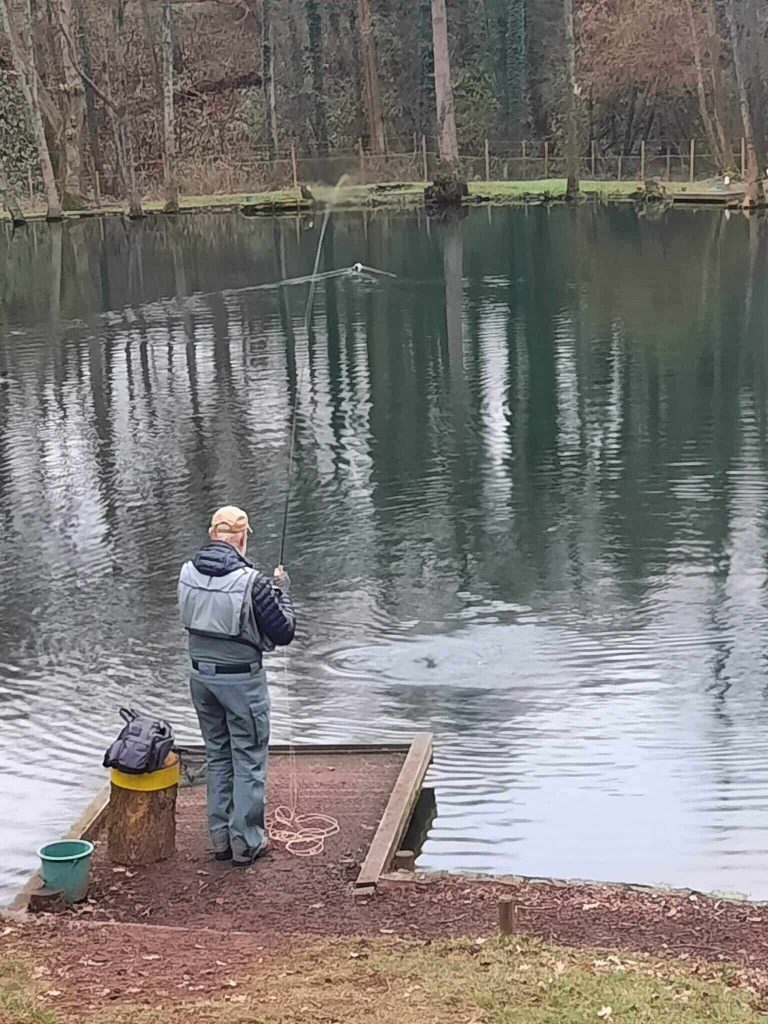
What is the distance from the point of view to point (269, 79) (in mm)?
59062

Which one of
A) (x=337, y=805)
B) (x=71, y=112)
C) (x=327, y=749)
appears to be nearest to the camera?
(x=337, y=805)

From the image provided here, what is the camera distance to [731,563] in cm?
1120

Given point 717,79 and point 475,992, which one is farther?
point 717,79

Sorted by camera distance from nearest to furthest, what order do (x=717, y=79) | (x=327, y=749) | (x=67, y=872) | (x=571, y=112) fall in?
(x=67, y=872), (x=327, y=749), (x=717, y=79), (x=571, y=112)

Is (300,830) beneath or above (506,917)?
beneath

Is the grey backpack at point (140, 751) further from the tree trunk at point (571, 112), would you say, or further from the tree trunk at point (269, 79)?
the tree trunk at point (269, 79)

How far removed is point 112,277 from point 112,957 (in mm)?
28780

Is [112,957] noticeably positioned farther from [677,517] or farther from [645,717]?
[677,517]

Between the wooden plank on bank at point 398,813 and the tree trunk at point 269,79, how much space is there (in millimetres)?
53292

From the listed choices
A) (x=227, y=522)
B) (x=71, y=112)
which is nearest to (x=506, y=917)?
(x=227, y=522)

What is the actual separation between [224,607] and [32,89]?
164 ft

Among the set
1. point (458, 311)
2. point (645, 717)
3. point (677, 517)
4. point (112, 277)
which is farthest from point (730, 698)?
point (112, 277)

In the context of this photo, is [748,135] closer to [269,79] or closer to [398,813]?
[269,79]

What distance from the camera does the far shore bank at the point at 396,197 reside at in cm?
5128
